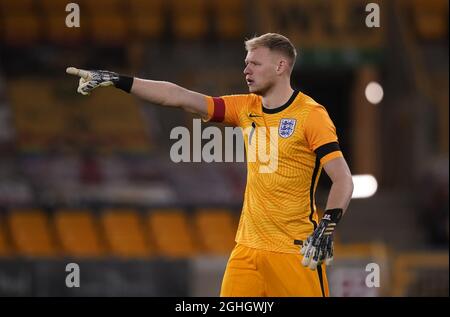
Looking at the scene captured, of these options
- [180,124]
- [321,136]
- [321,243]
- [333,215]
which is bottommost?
[321,243]

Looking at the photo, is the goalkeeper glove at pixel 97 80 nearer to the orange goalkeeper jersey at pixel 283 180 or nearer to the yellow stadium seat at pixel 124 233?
the orange goalkeeper jersey at pixel 283 180

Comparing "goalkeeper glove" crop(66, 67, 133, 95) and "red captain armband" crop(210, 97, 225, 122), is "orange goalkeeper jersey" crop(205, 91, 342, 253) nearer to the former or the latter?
"red captain armband" crop(210, 97, 225, 122)

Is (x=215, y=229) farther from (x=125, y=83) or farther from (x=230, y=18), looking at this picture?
(x=125, y=83)

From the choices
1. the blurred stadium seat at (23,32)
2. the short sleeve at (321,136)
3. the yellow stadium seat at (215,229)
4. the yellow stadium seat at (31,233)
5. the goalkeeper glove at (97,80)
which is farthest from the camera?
the blurred stadium seat at (23,32)

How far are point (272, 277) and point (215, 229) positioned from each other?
792 cm

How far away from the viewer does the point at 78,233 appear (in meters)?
14.2

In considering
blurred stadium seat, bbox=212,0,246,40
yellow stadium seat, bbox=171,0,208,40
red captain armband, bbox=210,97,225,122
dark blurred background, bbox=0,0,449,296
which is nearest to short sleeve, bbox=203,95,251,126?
red captain armband, bbox=210,97,225,122

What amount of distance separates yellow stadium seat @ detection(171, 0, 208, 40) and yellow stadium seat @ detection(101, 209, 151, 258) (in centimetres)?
364

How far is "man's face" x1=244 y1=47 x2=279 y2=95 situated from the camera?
6.65m

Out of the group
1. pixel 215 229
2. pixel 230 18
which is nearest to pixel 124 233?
pixel 215 229

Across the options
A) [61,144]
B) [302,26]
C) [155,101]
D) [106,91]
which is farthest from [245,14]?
[155,101]

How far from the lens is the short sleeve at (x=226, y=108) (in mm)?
6879

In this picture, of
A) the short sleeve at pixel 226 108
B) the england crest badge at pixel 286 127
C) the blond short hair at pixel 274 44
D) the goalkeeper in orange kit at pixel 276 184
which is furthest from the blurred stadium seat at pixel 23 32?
the england crest badge at pixel 286 127

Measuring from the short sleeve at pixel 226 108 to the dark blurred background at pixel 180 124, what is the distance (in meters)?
5.69
